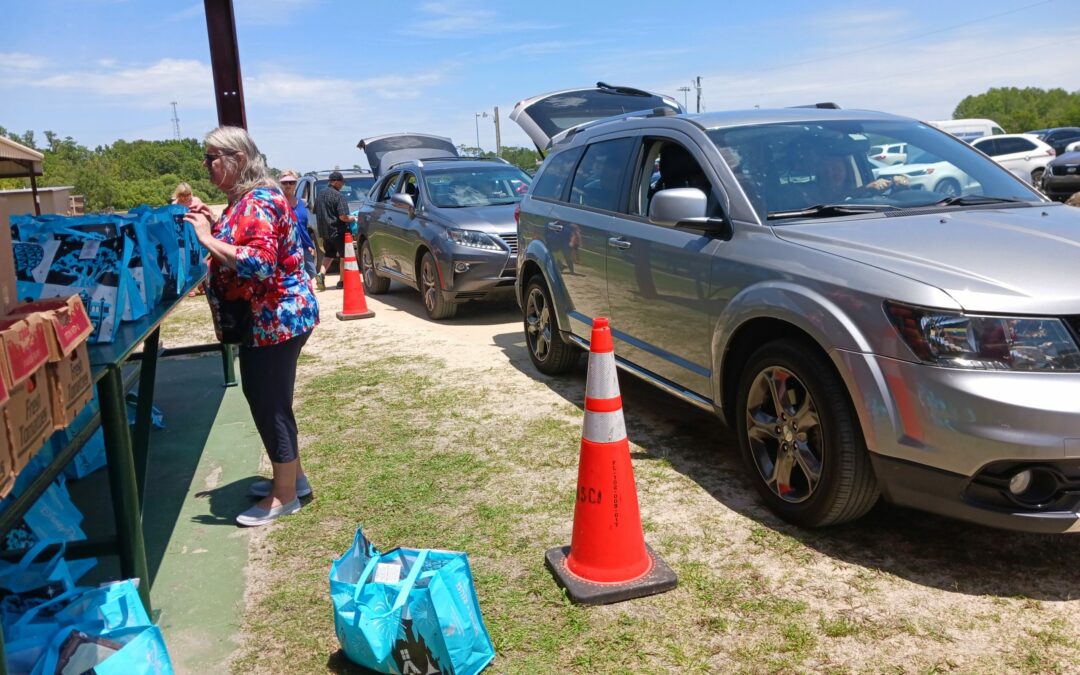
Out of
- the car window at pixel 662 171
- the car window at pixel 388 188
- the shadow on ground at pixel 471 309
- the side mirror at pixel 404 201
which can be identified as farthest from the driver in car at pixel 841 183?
the car window at pixel 388 188

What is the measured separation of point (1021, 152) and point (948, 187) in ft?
Answer: 72.7

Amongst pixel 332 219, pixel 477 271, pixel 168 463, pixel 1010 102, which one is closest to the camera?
pixel 168 463

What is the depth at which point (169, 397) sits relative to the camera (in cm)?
680

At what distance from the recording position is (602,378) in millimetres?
3332

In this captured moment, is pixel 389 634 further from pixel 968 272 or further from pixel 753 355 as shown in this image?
pixel 968 272

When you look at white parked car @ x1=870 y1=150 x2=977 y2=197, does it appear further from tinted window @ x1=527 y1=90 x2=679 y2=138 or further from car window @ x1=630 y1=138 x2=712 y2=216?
tinted window @ x1=527 y1=90 x2=679 y2=138

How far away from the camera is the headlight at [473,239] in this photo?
29.4 feet

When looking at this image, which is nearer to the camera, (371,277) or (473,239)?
(473,239)

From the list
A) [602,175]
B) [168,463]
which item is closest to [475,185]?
[602,175]

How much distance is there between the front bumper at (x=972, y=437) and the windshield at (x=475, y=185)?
7.17 metres

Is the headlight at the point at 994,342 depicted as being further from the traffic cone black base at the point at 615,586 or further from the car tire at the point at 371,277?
the car tire at the point at 371,277

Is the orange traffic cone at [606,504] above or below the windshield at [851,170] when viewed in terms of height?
below

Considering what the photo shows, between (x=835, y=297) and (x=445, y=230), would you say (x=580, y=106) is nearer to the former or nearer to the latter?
(x=445, y=230)

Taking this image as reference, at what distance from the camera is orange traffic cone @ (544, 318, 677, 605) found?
10.9 feet
